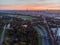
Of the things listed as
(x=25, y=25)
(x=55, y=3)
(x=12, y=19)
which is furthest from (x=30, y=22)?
(x=55, y=3)

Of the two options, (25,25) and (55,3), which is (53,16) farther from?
(25,25)

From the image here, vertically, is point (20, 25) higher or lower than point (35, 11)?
lower

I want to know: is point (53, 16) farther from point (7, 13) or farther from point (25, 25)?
point (7, 13)

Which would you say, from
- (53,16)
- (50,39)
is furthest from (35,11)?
(50,39)

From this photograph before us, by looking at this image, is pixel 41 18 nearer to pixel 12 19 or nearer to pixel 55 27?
pixel 55 27

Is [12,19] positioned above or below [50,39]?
above

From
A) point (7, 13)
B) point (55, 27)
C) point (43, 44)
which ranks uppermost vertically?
point (7, 13)

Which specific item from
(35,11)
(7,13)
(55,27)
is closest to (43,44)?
(55,27)
